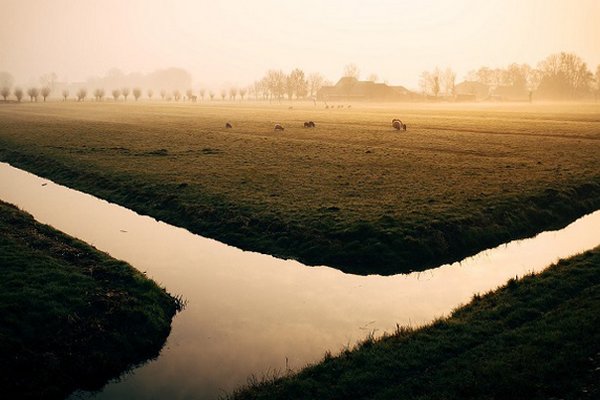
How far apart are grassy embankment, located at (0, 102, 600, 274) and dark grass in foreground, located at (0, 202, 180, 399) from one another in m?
7.26

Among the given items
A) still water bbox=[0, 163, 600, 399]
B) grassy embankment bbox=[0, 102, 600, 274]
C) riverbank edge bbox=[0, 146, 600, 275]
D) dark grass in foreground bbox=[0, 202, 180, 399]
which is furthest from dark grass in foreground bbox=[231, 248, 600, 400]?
grassy embankment bbox=[0, 102, 600, 274]

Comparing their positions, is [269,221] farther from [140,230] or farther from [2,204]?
[2,204]

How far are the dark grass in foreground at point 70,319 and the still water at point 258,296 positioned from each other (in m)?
0.82

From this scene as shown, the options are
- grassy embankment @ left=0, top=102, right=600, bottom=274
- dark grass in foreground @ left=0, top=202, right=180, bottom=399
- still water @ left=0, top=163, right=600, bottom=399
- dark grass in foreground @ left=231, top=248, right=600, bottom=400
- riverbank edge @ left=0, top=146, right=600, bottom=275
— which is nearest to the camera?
dark grass in foreground @ left=231, top=248, right=600, bottom=400

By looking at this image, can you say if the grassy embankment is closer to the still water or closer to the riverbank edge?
the riverbank edge

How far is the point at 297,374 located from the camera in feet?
44.5

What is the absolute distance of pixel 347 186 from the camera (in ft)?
111

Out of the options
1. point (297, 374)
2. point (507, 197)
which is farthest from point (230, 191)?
point (297, 374)

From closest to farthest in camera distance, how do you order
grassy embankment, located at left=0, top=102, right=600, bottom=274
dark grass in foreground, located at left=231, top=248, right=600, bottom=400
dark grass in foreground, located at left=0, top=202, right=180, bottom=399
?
dark grass in foreground, located at left=231, top=248, right=600, bottom=400 < dark grass in foreground, located at left=0, top=202, right=180, bottom=399 < grassy embankment, located at left=0, top=102, right=600, bottom=274

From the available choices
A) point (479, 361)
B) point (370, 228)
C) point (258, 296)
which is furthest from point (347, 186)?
point (479, 361)

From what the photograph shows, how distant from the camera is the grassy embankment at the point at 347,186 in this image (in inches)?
963

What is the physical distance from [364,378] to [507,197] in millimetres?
21123

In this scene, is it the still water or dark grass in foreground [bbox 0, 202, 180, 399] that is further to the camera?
the still water

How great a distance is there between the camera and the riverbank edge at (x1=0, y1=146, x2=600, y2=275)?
2300 cm
